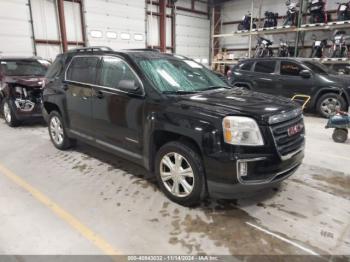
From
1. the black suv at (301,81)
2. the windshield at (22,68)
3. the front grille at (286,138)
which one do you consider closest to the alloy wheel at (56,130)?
the windshield at (22,68)

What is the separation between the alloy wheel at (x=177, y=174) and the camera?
2.74 m

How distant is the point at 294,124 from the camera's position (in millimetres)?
2799

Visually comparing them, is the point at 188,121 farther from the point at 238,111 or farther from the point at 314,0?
the point at 314,0

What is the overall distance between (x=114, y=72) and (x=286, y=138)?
216 centimetres

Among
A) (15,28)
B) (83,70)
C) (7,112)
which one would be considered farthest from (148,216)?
(15,28)

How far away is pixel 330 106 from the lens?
7234 millimetres

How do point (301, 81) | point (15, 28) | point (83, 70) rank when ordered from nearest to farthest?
point (83, 70) → point (301, 81) → point (15, 28)

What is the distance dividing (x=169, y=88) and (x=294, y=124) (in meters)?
1.36

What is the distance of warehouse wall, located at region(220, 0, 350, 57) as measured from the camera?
42.0ft

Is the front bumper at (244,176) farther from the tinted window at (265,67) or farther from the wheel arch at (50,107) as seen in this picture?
the tinted window at (265,67)

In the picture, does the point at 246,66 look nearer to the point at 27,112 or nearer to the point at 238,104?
the point at 27,112

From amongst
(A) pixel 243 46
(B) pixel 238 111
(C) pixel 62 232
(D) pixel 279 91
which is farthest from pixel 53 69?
(A) pixel 243 46

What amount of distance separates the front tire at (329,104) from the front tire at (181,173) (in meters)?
5.82

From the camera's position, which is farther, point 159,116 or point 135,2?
point 135,2
